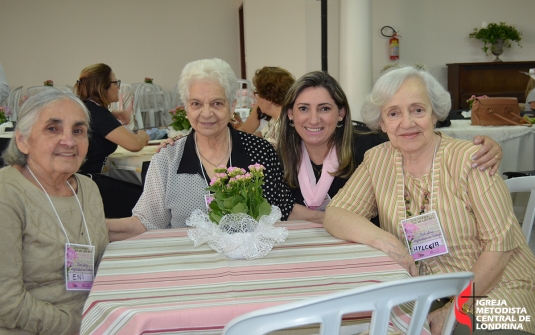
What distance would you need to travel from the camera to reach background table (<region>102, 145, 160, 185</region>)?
3982 millimetres

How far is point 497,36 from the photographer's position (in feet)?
32.0

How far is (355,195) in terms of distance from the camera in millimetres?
2152

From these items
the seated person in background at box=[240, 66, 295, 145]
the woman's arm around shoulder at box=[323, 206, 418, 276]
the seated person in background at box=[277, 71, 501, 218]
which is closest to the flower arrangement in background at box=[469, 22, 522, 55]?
the seated person in background at box=[240, 66, 295, 145]

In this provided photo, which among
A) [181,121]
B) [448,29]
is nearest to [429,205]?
[181,121]

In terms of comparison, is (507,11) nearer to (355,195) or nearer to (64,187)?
(355,195)

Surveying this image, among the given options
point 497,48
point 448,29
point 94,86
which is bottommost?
point 94,86

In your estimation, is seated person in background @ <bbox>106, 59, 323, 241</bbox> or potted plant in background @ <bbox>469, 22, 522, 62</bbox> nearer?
seated person in background @ <bbox>106, 59, 323, 241</bbox>

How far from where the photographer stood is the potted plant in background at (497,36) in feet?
31.9

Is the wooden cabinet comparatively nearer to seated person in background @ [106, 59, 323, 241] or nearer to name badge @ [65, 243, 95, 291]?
seated person in background @ [106, 59, 323, 241]

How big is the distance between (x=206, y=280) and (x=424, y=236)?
814mm

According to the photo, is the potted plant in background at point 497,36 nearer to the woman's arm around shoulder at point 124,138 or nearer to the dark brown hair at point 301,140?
the woman's arm around shoulder at point 124,138

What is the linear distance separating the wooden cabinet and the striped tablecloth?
8.51m

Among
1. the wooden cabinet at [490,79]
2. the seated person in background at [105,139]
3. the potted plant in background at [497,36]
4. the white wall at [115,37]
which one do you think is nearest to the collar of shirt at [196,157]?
the seated person in background at [105,139]

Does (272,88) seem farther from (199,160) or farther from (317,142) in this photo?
(199,160)
